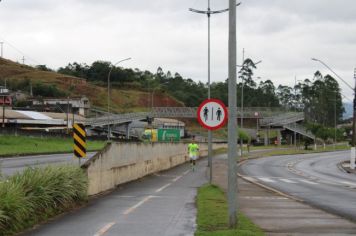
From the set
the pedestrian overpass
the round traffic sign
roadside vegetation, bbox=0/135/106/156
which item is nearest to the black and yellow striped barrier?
the round traffic sign

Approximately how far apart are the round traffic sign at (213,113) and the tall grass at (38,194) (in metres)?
3.64

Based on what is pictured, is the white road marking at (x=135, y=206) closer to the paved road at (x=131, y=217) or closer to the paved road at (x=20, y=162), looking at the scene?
the paved road at (x=131, y=217)

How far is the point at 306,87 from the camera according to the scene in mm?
189875

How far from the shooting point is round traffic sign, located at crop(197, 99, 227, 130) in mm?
15797

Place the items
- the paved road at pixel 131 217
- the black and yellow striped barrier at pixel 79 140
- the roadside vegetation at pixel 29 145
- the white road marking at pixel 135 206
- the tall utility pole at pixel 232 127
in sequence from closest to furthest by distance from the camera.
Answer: the tall utility pole at pixel 232 127 < the paved road at pixel 131 217 < the white road marking at pixel 135 206 < the black and yellow striped barrier at pixel 79 140 < the roadside vegetation at pixel 29 145

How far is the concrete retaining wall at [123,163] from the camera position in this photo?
60.1 ft

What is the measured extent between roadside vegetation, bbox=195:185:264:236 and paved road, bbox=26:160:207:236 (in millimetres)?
236

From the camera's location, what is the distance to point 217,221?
11945 millimetres

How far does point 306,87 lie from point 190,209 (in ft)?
591

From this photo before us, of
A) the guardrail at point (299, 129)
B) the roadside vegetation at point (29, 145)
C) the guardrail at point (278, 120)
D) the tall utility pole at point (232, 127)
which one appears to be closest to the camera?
the tall utility pole at point (232, 127)

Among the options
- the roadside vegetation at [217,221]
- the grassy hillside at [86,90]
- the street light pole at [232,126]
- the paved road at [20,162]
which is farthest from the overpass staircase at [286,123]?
the street light pole at [232,126]

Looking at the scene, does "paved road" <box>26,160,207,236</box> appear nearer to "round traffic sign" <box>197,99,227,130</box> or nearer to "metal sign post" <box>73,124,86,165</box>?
"metal sign post" <box>73,124,86,165</box>

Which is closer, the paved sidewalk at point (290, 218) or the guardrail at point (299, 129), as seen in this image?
the paved sidewalk at point (290, 218)

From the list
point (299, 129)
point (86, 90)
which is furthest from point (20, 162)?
point (86, 90)
